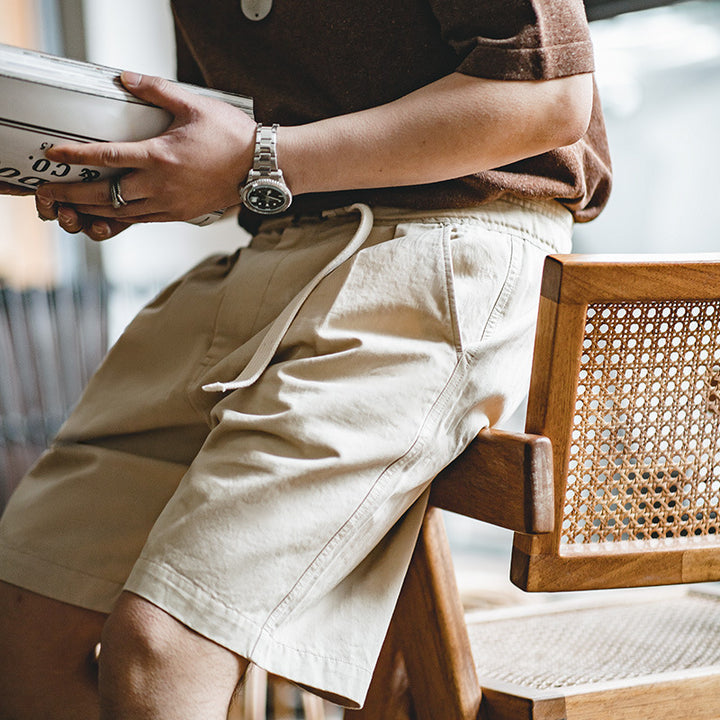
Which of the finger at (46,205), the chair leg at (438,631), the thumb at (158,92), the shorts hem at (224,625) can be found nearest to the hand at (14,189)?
the finger at (46,205)

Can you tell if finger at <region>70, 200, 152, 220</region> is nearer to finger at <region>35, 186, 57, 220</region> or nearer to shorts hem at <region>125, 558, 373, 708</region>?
finger at <region>35, 186, 57, 220</region>

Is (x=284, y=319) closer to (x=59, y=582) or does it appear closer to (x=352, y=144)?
(x=352, y=144)

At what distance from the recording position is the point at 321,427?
57 cm

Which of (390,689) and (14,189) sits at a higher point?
(14,189)

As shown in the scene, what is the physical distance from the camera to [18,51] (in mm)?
558

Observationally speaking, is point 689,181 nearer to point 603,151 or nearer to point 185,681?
point 603,151

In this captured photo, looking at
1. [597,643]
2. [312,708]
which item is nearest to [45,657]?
[597,643]

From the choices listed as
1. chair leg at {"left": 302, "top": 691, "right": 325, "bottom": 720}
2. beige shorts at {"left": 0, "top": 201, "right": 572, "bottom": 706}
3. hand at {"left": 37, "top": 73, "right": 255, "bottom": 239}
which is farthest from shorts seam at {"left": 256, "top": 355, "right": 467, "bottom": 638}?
chair leg at {"left": 302, "top": 691, "right": 325, "bottom": 720}

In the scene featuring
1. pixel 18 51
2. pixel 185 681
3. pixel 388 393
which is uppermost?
pixel 18 51

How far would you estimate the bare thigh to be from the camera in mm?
756

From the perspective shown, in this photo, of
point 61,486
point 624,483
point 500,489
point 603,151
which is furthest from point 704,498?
point 61,486

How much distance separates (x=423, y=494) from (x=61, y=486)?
0.37m

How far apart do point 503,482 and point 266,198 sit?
27 cm

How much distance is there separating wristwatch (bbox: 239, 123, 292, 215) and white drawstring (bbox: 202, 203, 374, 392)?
63 mm
